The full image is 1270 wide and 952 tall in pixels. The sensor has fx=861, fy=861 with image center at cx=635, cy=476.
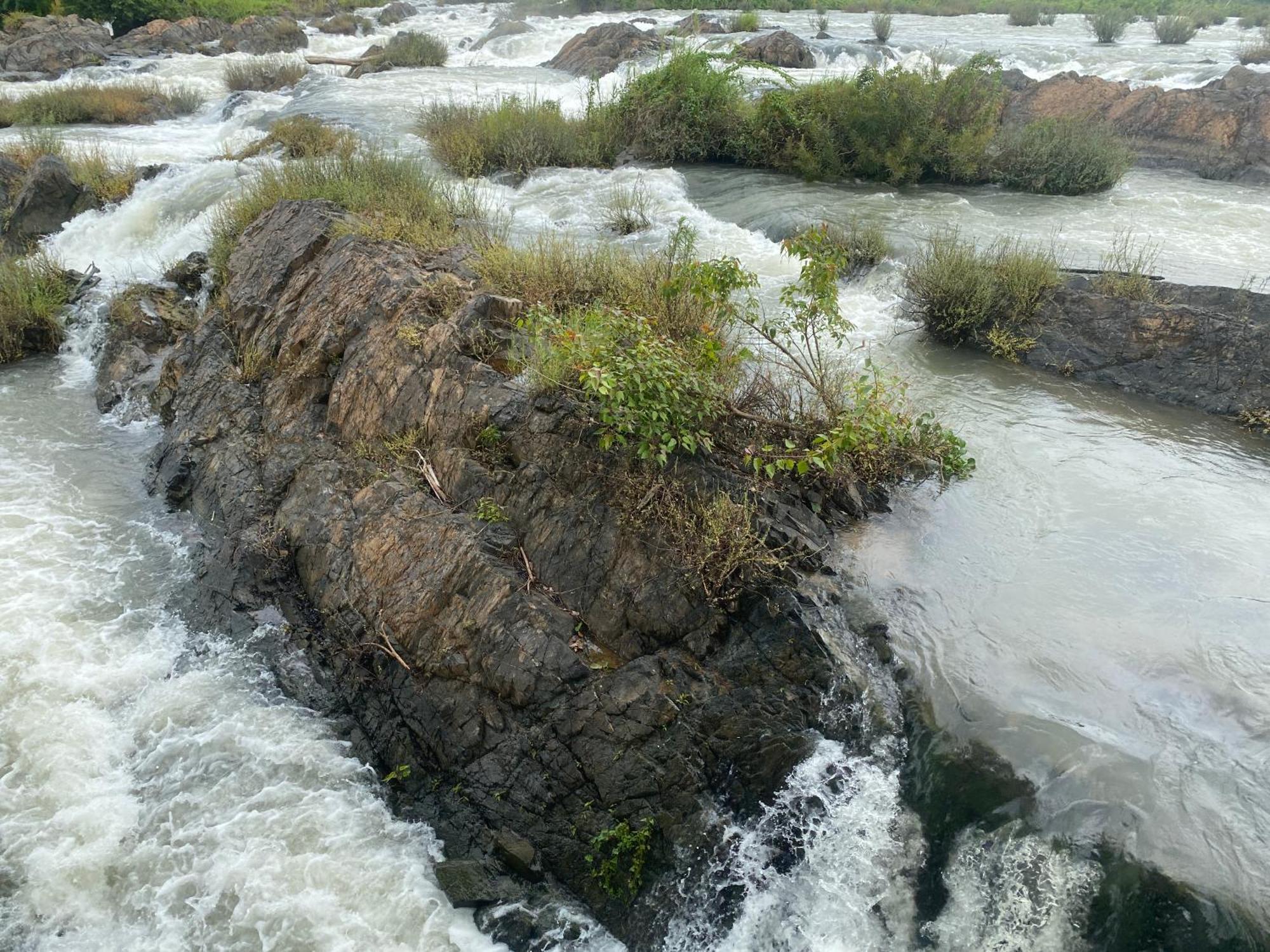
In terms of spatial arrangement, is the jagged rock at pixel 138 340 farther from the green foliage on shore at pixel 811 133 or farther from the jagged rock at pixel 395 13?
the jagged rock at pixel 395 13

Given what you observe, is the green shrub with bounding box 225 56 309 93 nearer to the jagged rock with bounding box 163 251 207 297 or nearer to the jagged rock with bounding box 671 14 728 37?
the jagged rock with bounding box 671 14 728 37

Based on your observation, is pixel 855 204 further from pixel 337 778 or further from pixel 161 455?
pixel 337 778

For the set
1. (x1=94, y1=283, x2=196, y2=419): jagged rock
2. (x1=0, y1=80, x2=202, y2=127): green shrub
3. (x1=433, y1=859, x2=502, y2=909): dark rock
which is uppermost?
(x1=0, y1=80, x2=202, y2=127): green shrub

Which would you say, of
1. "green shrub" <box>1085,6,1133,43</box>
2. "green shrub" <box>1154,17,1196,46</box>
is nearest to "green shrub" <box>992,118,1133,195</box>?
"green shrub" <box>1085,6,1133,43</box>

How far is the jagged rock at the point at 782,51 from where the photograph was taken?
20750 mm

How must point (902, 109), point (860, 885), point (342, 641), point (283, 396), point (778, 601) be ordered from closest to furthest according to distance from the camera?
point (860, 885)
point (778, 601)
point (342, 641)
point (283, 396)
point (902, 109)

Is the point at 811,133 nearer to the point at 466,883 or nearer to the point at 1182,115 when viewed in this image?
the point at 1182,115

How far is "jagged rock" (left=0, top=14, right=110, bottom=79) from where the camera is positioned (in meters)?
23.4

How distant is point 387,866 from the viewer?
4.57 meters

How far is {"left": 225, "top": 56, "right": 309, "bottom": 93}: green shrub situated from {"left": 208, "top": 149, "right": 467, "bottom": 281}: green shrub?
12.6 metres

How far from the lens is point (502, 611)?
5059mm

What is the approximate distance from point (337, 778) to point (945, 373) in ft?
20.9

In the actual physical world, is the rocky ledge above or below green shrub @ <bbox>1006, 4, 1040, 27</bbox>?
below

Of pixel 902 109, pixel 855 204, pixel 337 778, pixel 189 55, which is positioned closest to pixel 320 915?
pixel 337 778
